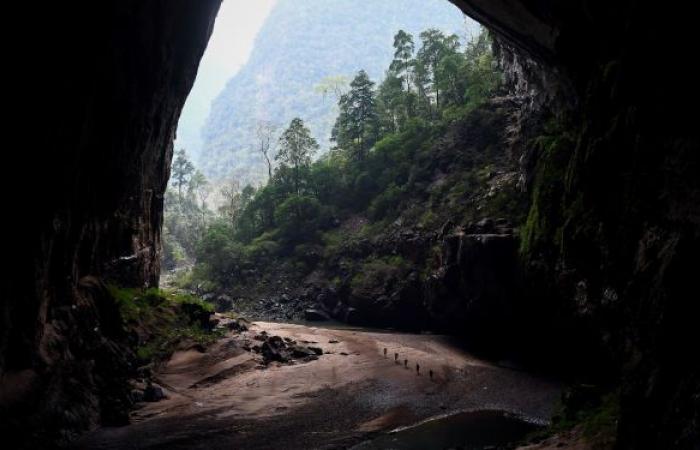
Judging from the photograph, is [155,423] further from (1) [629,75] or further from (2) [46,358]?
(1) [629,75]

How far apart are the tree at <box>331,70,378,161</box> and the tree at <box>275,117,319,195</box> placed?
562cm

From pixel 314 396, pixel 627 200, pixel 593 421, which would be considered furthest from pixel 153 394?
pixel 627 200

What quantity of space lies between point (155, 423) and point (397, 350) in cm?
1671

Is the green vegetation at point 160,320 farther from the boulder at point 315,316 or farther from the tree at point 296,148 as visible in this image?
the tree at point 296,148

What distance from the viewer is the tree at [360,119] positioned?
262 ft

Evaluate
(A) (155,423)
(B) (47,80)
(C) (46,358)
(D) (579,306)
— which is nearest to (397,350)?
(D) (579,306)

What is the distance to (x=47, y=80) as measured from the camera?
16.5 metres

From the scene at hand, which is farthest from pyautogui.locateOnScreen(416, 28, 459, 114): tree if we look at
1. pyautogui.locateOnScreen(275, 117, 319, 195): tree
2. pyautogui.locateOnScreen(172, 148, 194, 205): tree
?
pyautogui.locateOnScreen(172, 148, 194, 205): tree

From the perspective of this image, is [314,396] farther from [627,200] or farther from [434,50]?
[434,50]

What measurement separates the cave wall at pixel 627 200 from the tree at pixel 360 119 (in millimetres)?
51004

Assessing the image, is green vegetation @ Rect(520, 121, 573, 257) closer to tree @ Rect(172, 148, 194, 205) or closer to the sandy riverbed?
the sandy riverbed

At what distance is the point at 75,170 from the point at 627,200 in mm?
19494

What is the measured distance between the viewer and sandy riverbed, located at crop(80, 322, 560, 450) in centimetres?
2053

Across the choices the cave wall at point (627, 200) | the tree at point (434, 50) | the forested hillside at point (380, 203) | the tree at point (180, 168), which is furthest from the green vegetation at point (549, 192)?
the tree at point (180, 168)
